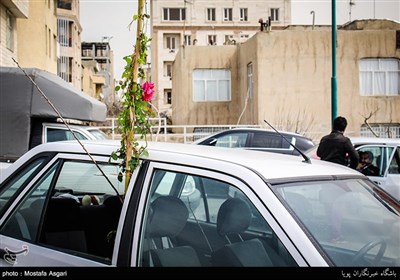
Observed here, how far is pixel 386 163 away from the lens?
26.5ft

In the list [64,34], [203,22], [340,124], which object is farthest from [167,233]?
[203,22]

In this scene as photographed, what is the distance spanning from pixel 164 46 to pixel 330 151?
2763 cm

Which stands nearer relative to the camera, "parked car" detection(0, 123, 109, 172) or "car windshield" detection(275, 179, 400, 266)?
"car windshield" detection(275, 179, 400, 266)

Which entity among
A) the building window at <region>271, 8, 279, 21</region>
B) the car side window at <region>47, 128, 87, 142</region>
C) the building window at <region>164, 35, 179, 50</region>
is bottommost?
the car side window at <region>47, 128, 87, 142</region>

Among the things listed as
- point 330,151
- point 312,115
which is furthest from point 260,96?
point 330,151

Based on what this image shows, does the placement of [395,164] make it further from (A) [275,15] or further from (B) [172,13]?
(B) [172,13]

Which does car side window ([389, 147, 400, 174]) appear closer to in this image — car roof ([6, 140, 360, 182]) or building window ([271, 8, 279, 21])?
car roof ([6, 140, 360, 182])

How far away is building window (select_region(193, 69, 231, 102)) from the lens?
27359 mm

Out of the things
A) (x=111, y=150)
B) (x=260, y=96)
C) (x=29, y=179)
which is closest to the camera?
(x=111, y=150)

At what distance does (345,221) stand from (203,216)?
76 cm

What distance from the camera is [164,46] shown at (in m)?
34.2

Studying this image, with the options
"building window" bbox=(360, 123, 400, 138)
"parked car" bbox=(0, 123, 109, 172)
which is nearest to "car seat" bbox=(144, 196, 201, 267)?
"parked car" bbox=(0, 123, 109, 172)

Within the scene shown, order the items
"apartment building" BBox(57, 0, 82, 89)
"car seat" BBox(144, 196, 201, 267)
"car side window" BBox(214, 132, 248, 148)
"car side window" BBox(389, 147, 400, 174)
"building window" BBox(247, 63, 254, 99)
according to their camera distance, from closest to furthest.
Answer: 1. "car seat" BBox(144, 196, 201, 267)
2. "car side window" BBox(389, 147, 400, 174)
3. "car side window" BBox(214, 132, 248, 148)
4. "apartment building" BBox(57, 0, 82, 89)
5. "building window" BBox(247, 63, 254, 99)

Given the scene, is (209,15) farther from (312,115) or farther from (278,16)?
(312,115)
